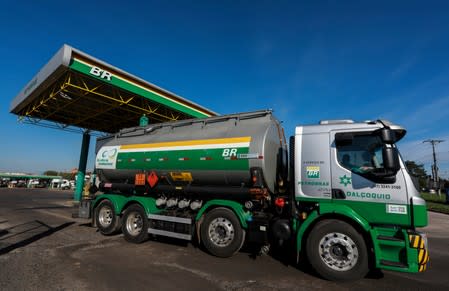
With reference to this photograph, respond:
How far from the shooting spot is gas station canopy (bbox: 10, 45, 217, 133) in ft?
37.2

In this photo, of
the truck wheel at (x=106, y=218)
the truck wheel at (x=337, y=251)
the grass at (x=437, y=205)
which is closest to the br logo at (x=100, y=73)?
the truck wheel at (x=106, y=218)

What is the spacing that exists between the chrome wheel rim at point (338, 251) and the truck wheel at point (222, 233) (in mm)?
1774

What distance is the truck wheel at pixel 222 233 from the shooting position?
19.2 ft

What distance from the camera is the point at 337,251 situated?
4801 mm

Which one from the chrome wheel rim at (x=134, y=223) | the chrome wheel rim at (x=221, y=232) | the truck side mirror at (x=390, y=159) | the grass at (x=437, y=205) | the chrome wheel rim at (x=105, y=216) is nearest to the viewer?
the truck side mirror at (x=390, y=159)

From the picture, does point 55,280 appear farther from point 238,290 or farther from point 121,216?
point 121,216

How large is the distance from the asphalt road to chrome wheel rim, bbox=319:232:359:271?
332 mm

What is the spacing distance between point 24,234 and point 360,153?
993 cm

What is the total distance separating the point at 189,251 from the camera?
660 cm

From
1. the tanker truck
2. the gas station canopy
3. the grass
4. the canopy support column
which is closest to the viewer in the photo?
the tanker truck

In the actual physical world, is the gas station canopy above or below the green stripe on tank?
above

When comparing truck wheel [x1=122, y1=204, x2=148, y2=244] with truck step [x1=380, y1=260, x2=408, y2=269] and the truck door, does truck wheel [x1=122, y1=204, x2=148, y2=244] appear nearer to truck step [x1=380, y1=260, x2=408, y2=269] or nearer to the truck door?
the truck door

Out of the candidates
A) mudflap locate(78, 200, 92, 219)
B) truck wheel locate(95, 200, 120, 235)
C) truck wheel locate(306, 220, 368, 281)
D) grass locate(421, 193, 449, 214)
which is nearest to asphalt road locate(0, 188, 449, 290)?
truck wheel locate(306, 220, 368, 281)

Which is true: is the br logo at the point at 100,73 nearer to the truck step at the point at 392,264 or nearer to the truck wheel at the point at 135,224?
the truck wheel at the point at 135,224
